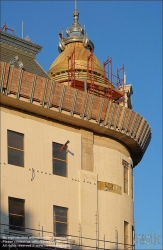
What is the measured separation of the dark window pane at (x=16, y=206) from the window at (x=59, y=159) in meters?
3.93

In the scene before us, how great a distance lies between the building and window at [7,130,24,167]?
0.07 metres

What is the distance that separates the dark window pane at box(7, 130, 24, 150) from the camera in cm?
4644

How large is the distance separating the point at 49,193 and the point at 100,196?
4.73 m

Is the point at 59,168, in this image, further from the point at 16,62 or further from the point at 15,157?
the point at 16,62

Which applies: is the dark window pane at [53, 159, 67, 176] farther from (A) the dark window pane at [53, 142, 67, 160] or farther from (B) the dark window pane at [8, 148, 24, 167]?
(B) the dark window pane at [8, 148, 24, 167]

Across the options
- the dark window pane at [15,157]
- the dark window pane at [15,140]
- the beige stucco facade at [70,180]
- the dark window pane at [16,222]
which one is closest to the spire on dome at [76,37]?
the beige stucco facade at [70,180]

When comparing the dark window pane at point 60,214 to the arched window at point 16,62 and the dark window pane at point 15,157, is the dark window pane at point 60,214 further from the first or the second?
the arched window at point 16,62

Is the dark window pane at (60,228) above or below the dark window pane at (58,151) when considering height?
below

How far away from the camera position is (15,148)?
46562 millimetres

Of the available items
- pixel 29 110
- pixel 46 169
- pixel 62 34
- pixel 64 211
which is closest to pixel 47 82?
pixel 29 110

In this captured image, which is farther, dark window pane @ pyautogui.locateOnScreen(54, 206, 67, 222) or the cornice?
the cornice

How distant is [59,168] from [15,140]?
4106 millimetres

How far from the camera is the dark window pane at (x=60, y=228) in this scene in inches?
1859

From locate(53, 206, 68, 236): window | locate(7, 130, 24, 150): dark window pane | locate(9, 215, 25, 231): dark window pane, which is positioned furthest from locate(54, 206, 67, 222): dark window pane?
locate(7, 130, 24, 150): dark window pane
